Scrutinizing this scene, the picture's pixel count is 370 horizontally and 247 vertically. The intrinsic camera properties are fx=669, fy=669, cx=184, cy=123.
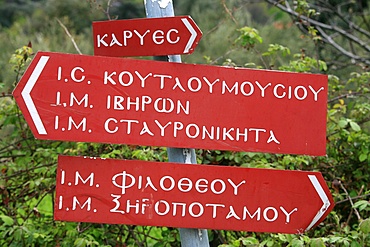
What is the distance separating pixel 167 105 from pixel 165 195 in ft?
1.06

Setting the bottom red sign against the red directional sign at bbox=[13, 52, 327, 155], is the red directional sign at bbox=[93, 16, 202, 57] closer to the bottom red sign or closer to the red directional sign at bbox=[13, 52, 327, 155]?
the red directional sign at bbox=[13, 52, 327, 155]

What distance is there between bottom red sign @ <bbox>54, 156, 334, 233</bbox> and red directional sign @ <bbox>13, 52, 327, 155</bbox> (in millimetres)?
97

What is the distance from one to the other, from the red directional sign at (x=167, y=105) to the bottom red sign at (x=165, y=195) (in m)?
0.10

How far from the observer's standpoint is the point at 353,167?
4.06 m

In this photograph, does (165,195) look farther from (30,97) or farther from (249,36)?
(249,36)

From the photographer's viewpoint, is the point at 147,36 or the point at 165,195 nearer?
the point at 165,195

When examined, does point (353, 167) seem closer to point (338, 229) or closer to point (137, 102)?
point (338, 229)

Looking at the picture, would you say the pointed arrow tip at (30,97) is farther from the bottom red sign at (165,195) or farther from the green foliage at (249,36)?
the green foliage at (249,36)

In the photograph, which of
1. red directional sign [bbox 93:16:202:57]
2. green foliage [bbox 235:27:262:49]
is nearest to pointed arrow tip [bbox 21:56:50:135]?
red directional sign [bbox 93:16:202:57]

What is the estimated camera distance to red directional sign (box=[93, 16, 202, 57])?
2.49 meters

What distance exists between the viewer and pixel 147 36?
8.26 feet

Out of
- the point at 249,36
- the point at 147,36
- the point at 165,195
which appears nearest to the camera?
the point at 165,195

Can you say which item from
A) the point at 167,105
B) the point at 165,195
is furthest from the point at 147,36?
the point at 165,195

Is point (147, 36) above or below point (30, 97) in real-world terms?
above
